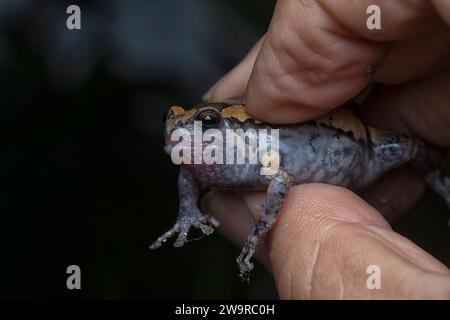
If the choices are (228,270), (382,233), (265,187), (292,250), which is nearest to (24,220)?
(228,270)

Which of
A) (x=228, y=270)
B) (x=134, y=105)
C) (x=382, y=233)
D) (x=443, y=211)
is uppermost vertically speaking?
(x=134, y=105)

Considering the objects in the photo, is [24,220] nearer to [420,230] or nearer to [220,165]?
[220,165]

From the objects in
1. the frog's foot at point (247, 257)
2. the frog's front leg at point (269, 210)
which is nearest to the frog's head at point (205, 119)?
the frog's front leg at point (269, 210)

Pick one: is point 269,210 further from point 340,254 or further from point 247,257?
point 340,254

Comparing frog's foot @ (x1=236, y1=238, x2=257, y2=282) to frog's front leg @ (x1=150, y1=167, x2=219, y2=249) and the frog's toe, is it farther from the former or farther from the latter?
frog's front leg @ (x1=150, y1=167, x2=219, y2=249)

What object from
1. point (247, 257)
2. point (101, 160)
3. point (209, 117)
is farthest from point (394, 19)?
point (101, 160)

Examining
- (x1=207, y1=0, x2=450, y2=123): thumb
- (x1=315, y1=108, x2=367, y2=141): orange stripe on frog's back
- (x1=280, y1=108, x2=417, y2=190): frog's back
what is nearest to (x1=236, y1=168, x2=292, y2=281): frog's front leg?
(x1=280, y1=108, x2=417, y2=190): frog's back

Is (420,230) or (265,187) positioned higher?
(265,187)
